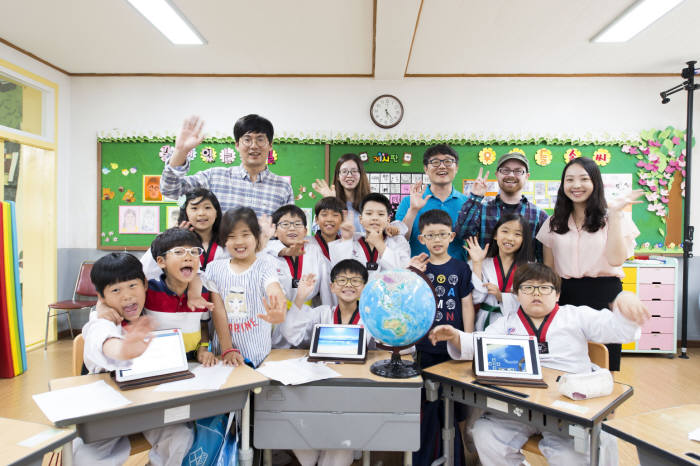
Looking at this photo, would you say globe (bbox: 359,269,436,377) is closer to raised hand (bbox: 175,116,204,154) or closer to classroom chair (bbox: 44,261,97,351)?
raised hand (bbox: 175,116,204,154)

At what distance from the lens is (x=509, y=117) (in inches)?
192

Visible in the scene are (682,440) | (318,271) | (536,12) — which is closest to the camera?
(682,440)

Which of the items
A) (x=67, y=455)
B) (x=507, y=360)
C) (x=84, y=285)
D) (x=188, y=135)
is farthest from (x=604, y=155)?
(x=84, y=285)

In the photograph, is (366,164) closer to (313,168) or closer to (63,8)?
(313,168)

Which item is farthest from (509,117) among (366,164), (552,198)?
(366,164)

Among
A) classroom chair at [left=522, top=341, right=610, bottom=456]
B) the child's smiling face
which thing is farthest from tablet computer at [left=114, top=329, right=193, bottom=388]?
classroom chair at [left=522, top=341, right=610, bottom=456]

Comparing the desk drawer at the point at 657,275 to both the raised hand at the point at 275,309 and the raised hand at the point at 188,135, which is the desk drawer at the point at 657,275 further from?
the raised hand at the point at 188,135

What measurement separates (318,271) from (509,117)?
3.68 meters

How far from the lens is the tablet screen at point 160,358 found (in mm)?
1624

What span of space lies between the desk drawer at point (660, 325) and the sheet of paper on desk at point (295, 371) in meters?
4.40

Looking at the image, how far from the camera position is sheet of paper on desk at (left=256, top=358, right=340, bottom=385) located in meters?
1.69

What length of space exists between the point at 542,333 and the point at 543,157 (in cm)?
358

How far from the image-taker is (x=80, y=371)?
6.13ft

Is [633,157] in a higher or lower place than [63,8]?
lower
